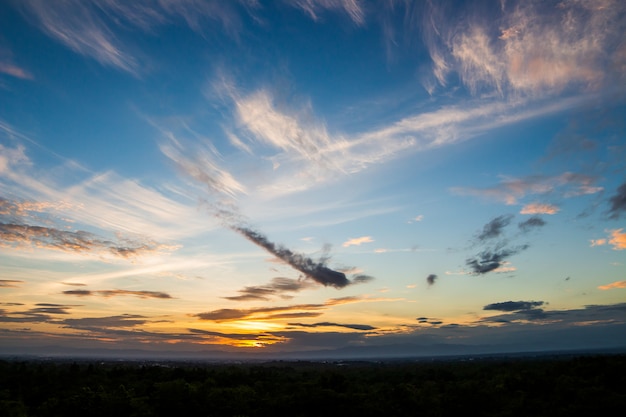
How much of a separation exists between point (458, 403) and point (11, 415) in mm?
57601

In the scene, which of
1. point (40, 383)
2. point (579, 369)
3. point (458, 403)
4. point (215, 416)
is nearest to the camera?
point (215, 416)

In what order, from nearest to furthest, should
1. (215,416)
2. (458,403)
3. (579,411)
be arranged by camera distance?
(579,411) → (215,416) → (458,403)

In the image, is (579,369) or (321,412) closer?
(321,412)

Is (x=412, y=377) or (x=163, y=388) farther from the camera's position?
(x=412, y=377)

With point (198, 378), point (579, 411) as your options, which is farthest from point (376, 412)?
point (198, 378)

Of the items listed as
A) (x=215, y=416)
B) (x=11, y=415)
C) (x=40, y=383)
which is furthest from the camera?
(x=40, y=383)

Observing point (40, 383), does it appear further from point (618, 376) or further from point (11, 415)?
point (618, 376)

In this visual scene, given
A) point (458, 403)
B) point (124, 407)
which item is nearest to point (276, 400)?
point (124, 407)

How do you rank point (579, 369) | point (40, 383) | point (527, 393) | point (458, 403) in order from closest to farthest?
point (458, 403) < point (527, 393) < point (40, 383) < point (579, 369)

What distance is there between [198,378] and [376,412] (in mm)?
53237

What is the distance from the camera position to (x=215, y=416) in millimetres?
53125

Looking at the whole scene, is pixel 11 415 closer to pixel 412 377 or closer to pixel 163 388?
pixel 163 388

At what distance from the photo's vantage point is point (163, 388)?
6081cm

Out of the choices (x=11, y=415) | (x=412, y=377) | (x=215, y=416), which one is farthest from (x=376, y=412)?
(x=412, y=377)
